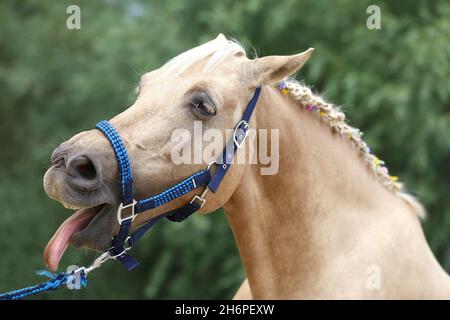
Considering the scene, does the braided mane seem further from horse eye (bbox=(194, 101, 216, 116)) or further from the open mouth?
the open mouth

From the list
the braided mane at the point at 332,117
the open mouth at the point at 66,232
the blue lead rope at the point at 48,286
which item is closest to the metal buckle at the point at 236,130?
the braided mane at the point at 332,117

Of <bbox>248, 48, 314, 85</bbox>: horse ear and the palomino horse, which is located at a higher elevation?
<bbox>248, 48, 314, 85</bbox>: horse ear

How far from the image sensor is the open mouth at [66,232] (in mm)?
2385

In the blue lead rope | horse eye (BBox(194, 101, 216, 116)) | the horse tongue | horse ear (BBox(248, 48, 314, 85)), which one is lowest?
the blue lead rope

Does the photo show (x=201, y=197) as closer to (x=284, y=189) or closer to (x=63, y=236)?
(x=284, y=189)

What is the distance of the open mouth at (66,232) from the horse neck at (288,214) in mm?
700

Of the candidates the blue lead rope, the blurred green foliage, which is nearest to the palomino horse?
the blue lead rope

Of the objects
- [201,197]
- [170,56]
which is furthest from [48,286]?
[170,56]

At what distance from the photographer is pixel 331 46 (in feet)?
24.0

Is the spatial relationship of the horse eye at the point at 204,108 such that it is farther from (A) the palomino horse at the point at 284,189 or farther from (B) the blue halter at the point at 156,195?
(B) the blue halter at the point at 156,195

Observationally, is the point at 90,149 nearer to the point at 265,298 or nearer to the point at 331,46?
the point at 265,298

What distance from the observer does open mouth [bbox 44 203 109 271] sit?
238 centimetres

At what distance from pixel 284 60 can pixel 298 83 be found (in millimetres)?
430

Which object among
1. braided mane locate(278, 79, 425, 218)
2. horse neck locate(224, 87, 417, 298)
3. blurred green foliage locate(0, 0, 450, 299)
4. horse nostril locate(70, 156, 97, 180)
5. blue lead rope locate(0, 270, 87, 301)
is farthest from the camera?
blurred green foliage locate(0, 0, 450, 299)
